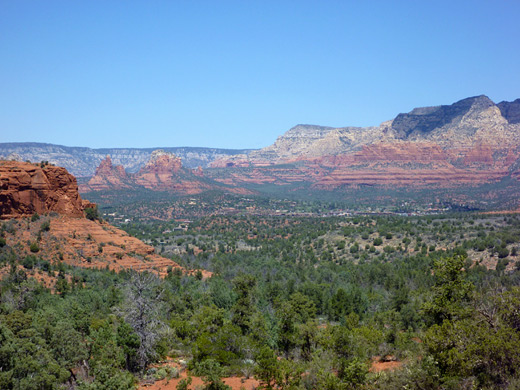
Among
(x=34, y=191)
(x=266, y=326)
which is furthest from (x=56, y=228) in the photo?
(x=266, y=326)

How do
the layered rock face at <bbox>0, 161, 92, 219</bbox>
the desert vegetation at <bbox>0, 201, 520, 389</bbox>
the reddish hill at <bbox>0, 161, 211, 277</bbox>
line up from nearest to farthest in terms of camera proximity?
the desert vegetation at <bbox>0, 201, 520, 389</bbox>
the reddish hill at <bbox>0, 161, 211, 277</bbox>
the layered rock face at <bbox>0, 161, 92, 219</bbox>

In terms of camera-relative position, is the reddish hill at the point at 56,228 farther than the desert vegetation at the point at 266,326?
Yes

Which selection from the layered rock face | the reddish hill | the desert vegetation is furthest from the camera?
the layered rock face

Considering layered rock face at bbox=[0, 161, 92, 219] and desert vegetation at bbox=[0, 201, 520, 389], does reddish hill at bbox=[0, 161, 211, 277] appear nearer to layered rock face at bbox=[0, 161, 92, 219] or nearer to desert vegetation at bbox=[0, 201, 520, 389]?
layered rock face at bbox=[0, 161, 92, 219]

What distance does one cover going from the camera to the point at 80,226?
67.7m

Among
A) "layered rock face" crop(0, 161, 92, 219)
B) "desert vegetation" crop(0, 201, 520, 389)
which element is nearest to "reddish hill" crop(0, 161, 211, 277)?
"layered rock face" crop(0, 161, 92, 219)

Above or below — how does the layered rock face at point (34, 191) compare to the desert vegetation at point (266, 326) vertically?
above

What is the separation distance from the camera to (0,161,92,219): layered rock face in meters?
61.6

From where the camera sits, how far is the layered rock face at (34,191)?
61625mm

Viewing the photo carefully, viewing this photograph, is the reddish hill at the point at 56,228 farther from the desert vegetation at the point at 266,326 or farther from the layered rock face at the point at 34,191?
the desert vegetation at the point at 266,326

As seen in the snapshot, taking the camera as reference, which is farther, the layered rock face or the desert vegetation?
the layered rock face

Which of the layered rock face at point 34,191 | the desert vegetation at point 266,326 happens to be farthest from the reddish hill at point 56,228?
the desert vegetation at point 266,326

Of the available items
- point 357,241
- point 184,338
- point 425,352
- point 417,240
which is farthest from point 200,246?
point 425,352

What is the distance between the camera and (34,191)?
210 ft
